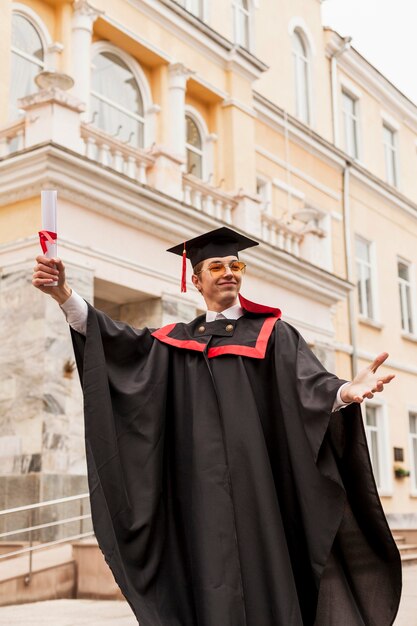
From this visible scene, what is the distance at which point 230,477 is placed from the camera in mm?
4281

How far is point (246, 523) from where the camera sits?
167 inches

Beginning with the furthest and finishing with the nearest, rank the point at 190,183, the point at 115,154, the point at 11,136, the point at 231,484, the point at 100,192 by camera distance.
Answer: the point at 190,183
the point at 115,154
the point at 11,136
the point at 100,192
the point at 231,484

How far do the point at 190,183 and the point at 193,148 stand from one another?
2578mm

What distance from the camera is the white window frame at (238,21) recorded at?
58.9 ft

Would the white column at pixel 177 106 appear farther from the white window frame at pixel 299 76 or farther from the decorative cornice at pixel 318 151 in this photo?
the white window frame at pixel 299 76

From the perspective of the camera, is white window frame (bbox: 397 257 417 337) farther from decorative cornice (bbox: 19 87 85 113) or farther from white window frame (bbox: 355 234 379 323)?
decorative cornice (bbox: 19 87 85 113)

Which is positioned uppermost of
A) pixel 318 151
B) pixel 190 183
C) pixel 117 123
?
pixel 318 151

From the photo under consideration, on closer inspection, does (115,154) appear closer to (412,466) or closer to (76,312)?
(76,312)

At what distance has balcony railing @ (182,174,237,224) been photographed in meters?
13.3

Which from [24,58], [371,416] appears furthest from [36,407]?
[371,416]

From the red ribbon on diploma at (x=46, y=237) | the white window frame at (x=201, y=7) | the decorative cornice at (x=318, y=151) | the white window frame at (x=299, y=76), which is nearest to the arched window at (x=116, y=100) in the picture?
the white window frame at (x=201, y=7)

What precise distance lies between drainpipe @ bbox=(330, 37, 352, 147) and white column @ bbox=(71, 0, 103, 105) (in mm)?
8986

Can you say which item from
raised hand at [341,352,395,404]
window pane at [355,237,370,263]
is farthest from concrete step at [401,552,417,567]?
raised hand at [341,352,395,404]

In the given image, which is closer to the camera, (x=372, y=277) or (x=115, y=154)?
(x=115, y=154)
